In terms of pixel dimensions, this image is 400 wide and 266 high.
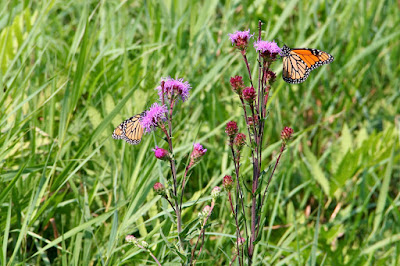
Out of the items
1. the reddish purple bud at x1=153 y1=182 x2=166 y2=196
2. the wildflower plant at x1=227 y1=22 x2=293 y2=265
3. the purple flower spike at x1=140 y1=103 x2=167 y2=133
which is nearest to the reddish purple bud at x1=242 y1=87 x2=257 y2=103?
the wildflower plant at x1=227 y1=22 x2=293 y2=265

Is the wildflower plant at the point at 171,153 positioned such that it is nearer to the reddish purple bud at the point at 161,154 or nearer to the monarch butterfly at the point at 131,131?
the reddish purple bud at the point at 161,154

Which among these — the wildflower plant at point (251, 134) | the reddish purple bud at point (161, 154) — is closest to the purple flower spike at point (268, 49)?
the wildflower plant at point (251, 134)

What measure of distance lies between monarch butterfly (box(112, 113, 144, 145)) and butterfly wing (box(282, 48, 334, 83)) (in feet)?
2.12

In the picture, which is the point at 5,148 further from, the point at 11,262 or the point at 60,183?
the point at 11,262

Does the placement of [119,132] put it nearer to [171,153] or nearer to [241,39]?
[171,153]

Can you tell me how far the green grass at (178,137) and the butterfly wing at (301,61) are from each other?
0.39m

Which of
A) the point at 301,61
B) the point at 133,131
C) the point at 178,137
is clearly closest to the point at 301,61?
the point at 301,61

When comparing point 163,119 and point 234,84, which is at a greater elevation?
point 234,84

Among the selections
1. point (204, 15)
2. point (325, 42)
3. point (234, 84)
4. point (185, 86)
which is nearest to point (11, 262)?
point (185, 86)

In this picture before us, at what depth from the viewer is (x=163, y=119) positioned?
65.7 inches

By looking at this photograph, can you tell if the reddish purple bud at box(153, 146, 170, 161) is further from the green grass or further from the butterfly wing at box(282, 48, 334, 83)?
the butterfly wing at box(282, 48, 334, 83)

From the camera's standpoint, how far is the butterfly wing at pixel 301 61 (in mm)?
2043

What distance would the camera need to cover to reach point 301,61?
212 cm

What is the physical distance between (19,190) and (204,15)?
1.61 metres
